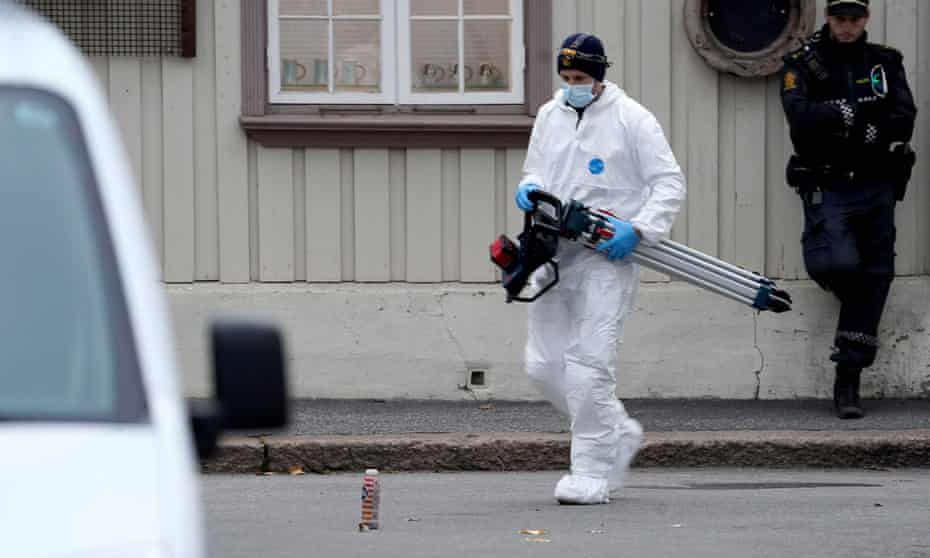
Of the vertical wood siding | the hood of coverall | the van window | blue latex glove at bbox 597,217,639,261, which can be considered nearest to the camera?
the van window

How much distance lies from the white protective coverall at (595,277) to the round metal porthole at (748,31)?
281 cm

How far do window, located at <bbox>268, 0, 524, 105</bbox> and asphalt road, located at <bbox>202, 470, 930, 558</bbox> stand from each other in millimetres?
2658

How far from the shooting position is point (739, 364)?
477 inches

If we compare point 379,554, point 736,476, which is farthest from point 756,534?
point 736,476

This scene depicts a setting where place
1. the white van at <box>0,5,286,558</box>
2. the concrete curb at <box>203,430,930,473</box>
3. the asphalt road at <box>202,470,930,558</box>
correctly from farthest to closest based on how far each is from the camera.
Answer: the concrete curb at <box>203,430,930,473</box> < the asphalt road at <box>202,470,930,558</box> < the white van at <box>0,5,286,558</box>

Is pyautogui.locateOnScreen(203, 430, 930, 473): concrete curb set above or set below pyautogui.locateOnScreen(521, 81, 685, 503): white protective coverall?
below

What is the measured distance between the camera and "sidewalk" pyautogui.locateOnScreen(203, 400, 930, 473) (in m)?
10.5

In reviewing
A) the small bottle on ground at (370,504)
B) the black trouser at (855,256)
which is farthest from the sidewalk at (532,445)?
the small bottle on ground at (370,504)

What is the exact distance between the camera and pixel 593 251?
30.3 ft

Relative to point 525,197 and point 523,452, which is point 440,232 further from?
point 525,197

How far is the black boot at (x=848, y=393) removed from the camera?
11461 mm

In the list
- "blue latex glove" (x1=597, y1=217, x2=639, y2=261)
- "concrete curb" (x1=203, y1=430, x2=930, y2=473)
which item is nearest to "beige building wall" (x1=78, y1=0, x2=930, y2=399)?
"concrete curb" (x1=203, y1=430, x2=930, y2=473)

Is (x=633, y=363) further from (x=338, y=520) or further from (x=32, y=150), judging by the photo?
(x=32, y=150)

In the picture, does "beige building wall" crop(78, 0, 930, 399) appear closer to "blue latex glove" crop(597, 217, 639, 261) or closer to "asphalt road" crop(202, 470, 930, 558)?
"asphalt road" crop(202, 470, 930, 558)
